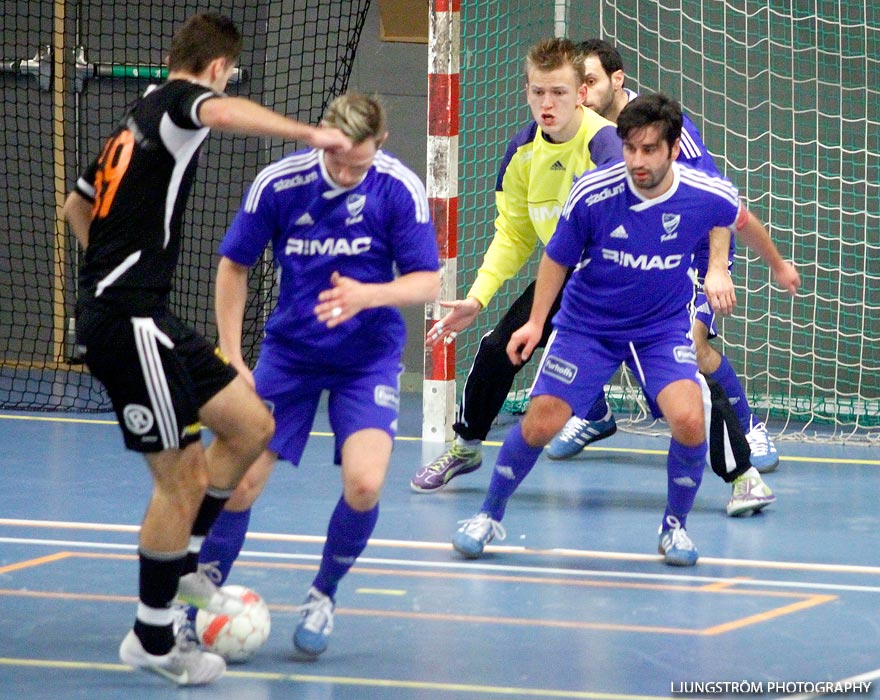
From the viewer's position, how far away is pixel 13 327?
32.0ft

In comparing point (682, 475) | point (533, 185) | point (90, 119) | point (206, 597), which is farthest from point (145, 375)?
point (90, 119)

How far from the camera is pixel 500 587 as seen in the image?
14.5ft

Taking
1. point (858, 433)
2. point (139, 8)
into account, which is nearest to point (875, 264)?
point (858, 433)

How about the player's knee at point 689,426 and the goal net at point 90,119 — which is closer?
the player's knee at point 689,426

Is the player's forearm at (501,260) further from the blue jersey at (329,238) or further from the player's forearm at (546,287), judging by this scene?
the blue jersey at (329,238)

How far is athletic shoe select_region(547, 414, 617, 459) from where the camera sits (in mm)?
6684

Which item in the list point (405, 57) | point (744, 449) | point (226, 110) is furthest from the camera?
point (405, 57)

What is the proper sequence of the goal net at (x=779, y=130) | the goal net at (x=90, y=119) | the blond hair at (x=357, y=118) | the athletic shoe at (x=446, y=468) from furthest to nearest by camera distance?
1. the goal net at (x=90, y=119)
2. the goal net at (x=779, y=130)
3. the athletic shoe at (x=446, y=468)
4. the blond hair at (x=357, y=118)

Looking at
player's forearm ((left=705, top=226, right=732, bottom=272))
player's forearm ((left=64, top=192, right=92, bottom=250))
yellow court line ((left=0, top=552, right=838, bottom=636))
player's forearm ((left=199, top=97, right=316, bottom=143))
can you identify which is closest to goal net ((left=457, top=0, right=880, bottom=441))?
player's forearm ((left=705, top=226, right=732, bottom=272))

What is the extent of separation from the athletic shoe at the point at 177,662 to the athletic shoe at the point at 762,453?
351 centimetres

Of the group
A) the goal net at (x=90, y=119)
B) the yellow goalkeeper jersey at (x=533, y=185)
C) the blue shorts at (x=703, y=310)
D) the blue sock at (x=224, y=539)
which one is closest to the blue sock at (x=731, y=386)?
the blue shorts at (x=703, y=310)

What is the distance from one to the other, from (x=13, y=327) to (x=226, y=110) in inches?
276

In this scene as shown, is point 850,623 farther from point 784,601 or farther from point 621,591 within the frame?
point 621,591

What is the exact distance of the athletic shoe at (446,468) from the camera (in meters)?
5.90
